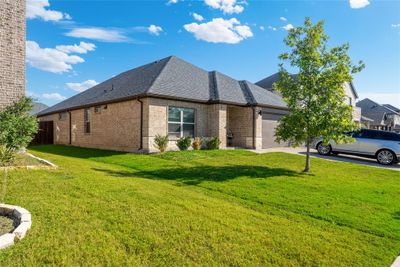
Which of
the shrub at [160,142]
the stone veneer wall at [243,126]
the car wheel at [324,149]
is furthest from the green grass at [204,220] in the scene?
the stone veneer wall at [243,126]

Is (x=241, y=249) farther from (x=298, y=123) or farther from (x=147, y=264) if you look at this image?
(x=298, y=123)

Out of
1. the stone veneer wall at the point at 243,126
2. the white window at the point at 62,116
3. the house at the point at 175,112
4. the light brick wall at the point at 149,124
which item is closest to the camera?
the light brick wall at the point at 149,124

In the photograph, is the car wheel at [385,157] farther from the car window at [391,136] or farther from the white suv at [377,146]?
the car window at [391,136]

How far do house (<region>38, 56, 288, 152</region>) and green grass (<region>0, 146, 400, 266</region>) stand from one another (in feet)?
22.2

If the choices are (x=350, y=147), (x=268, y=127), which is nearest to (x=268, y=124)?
(x=268, y=127)

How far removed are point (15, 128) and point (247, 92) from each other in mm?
15622

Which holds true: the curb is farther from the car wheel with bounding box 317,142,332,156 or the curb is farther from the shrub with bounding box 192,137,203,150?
the car wheel with bounding box 317,142,332,156

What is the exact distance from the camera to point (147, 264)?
314 cm

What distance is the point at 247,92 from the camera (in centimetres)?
1988

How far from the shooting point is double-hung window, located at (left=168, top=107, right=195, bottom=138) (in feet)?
51.0

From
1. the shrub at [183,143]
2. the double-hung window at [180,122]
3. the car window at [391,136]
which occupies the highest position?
the double-hung window at [180,122]

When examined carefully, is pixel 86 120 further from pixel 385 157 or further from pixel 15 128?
pixel 385 157

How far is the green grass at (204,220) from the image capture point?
11.1 feet

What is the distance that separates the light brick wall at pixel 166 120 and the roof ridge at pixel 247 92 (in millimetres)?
2605
